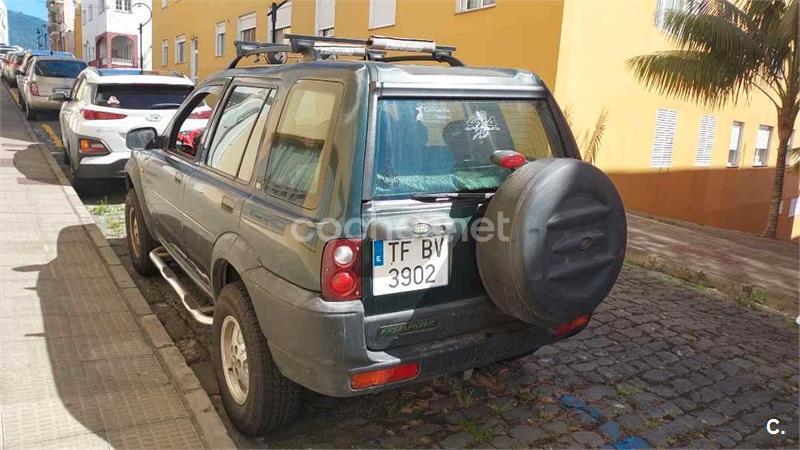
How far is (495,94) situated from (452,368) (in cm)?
137

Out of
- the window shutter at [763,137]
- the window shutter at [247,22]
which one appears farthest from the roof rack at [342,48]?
the window shutter at [247,22]

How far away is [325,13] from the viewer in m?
15.6

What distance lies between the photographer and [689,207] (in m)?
14.0

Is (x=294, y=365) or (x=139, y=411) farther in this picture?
(x=139, y=411)

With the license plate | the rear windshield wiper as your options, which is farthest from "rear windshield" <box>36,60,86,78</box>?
the license plate

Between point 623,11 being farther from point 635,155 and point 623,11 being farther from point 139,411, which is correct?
point 139,411

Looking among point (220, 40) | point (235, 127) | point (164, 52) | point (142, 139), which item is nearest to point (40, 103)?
point (220, 40)

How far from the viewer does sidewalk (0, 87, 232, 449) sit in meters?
2.92

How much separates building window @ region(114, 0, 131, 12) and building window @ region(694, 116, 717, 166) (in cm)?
3819

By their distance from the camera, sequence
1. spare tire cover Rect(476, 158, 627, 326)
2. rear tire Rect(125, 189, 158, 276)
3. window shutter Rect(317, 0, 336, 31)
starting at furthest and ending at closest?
window shutter Rect(317, 0, 336, 31), rear tire Rect(125, 189, 158, 276), spare tire cover Rect(476, 158, 627, 326)

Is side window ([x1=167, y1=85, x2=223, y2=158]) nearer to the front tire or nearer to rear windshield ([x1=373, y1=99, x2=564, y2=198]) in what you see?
the front tire

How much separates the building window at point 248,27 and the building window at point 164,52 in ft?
35.8

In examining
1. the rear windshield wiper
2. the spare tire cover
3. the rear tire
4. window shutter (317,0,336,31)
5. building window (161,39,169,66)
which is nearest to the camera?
the spare tire cover

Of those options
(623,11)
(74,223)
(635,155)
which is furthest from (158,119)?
(635,155)
